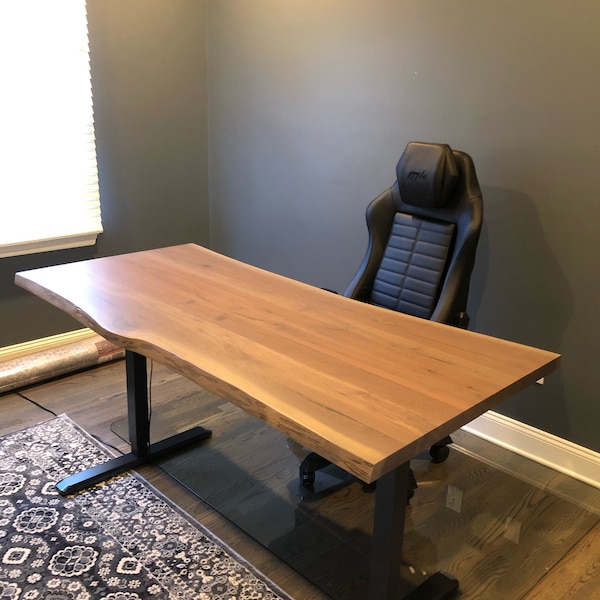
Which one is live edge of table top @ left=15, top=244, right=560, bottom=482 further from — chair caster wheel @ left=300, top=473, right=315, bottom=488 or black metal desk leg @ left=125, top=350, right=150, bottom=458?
chair caster wheel @ left=300, top=473, right=315, bottom=488

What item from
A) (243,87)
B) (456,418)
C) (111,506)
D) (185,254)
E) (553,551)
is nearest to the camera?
(456,418)

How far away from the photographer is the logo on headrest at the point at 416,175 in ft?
7.52

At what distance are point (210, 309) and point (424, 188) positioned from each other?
0.97 meters

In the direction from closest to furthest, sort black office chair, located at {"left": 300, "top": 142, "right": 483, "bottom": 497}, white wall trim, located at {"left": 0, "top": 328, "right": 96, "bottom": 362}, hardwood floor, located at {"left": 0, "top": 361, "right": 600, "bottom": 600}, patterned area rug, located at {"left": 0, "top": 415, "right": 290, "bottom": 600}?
patterned area rug, located at {"left": 0, "top": 415, "right": 290, "bottom": 600}, hardwood floor, located at {"left": 0, "top": 361, "right": 600, "bottom": 600}, black office chair, located at {"left": 300, "top": 142, "right": 483, "bottom": 497}, white wall trim, located at {"left": 0, "top": 328, "right": 96, "bottom": 362}

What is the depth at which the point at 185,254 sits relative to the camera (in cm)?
252

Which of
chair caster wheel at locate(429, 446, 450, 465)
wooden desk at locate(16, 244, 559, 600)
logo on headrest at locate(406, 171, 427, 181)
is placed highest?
logo on headrest at locate(406, 171, 427, 181)

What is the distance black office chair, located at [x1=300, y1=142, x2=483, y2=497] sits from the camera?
2.24 m

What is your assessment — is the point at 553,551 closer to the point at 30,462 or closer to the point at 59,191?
the point at 30,462

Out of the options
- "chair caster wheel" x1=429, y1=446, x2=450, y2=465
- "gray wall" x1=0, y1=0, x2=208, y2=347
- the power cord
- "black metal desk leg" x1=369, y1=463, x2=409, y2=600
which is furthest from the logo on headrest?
"gray wall" x1=0, y1=0, x2=208, y2=347

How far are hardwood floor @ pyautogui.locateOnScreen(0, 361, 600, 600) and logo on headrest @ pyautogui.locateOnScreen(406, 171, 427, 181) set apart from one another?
1.16 meters

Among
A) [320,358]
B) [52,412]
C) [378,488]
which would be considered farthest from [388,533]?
[52,412]

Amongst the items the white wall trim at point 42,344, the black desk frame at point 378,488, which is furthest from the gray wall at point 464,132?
the white wall trim at point 42,344

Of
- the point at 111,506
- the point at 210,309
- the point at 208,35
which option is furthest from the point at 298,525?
the point at 208,35

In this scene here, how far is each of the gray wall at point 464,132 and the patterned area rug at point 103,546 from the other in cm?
144
